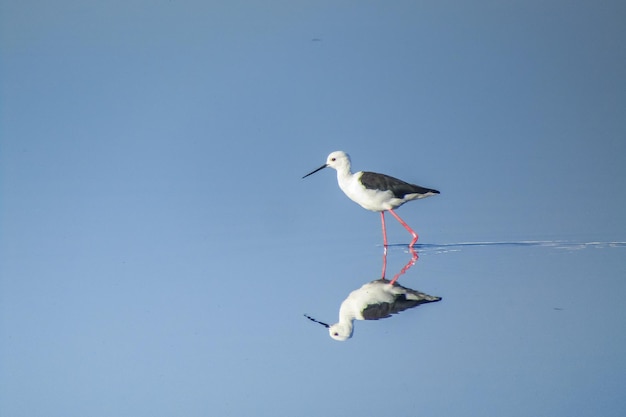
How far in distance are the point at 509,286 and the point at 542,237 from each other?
973 mm

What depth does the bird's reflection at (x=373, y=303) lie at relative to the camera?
11.1ft


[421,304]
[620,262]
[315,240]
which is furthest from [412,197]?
[421,304]

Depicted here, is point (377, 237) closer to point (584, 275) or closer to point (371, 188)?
point (371, 188)

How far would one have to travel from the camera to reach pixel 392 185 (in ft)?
16.3

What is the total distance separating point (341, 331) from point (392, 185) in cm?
176

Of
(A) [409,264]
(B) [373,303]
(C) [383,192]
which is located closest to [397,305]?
(B) [373,303]

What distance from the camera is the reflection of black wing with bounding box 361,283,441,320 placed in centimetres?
347

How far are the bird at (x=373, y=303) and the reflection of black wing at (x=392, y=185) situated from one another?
117cm

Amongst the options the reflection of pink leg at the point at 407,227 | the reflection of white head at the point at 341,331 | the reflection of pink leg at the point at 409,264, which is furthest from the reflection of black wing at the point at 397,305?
the reflection of pink leg at the point at 407,227

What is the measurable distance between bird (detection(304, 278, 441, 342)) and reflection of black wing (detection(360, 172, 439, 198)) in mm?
1173

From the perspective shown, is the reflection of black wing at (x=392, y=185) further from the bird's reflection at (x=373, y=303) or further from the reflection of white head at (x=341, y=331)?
the reflection of white head at (x=341, y=331)

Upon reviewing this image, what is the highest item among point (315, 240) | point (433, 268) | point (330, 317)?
point (315, 240)

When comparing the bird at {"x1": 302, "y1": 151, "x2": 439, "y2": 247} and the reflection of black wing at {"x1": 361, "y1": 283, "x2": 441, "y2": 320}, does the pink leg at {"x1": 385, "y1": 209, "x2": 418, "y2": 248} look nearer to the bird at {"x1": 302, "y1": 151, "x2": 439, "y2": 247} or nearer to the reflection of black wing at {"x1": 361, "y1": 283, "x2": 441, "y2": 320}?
the bird at {"x1": 302, "y1": 151, "x2": 439, "y2": 247}

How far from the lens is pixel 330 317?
3467mm
